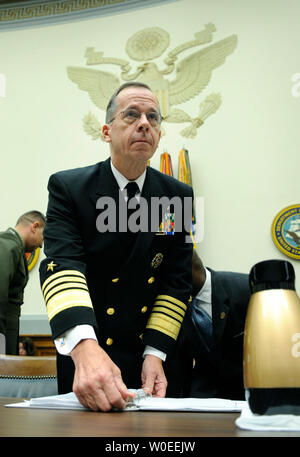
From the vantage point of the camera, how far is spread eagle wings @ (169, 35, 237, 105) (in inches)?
216

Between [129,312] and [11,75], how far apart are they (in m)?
5.60

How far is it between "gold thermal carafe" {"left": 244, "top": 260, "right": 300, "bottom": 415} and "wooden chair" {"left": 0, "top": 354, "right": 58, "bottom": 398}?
1.14 meters

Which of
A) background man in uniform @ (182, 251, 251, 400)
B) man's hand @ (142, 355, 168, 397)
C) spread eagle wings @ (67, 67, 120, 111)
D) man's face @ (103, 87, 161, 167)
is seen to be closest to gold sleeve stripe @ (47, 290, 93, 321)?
man's hand @ (142, 355, 168, 397)

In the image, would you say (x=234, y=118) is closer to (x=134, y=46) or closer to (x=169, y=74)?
(x=169, y=74)

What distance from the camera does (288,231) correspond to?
4.83 meters

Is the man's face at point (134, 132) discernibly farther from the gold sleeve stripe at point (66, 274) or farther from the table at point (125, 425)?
the table at point (125, 425)

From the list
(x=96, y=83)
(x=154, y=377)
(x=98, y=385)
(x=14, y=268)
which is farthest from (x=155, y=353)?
(x=96, y=83)

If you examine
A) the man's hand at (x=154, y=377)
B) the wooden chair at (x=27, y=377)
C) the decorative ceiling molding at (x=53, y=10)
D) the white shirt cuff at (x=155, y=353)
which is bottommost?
the wooden chair at (x=27, y=377)

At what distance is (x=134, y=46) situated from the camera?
5824mm

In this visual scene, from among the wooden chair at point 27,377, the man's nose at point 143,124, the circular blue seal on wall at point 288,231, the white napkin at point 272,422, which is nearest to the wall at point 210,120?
the circular blue seal on wall at point 288,231

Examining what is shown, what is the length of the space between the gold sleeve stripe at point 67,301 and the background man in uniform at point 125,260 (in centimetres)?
3

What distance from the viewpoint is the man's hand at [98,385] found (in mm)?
835

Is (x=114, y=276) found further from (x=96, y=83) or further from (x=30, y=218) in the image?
(x=96, y=83)

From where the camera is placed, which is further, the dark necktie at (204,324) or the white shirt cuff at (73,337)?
the dark necktie at (204,324)
